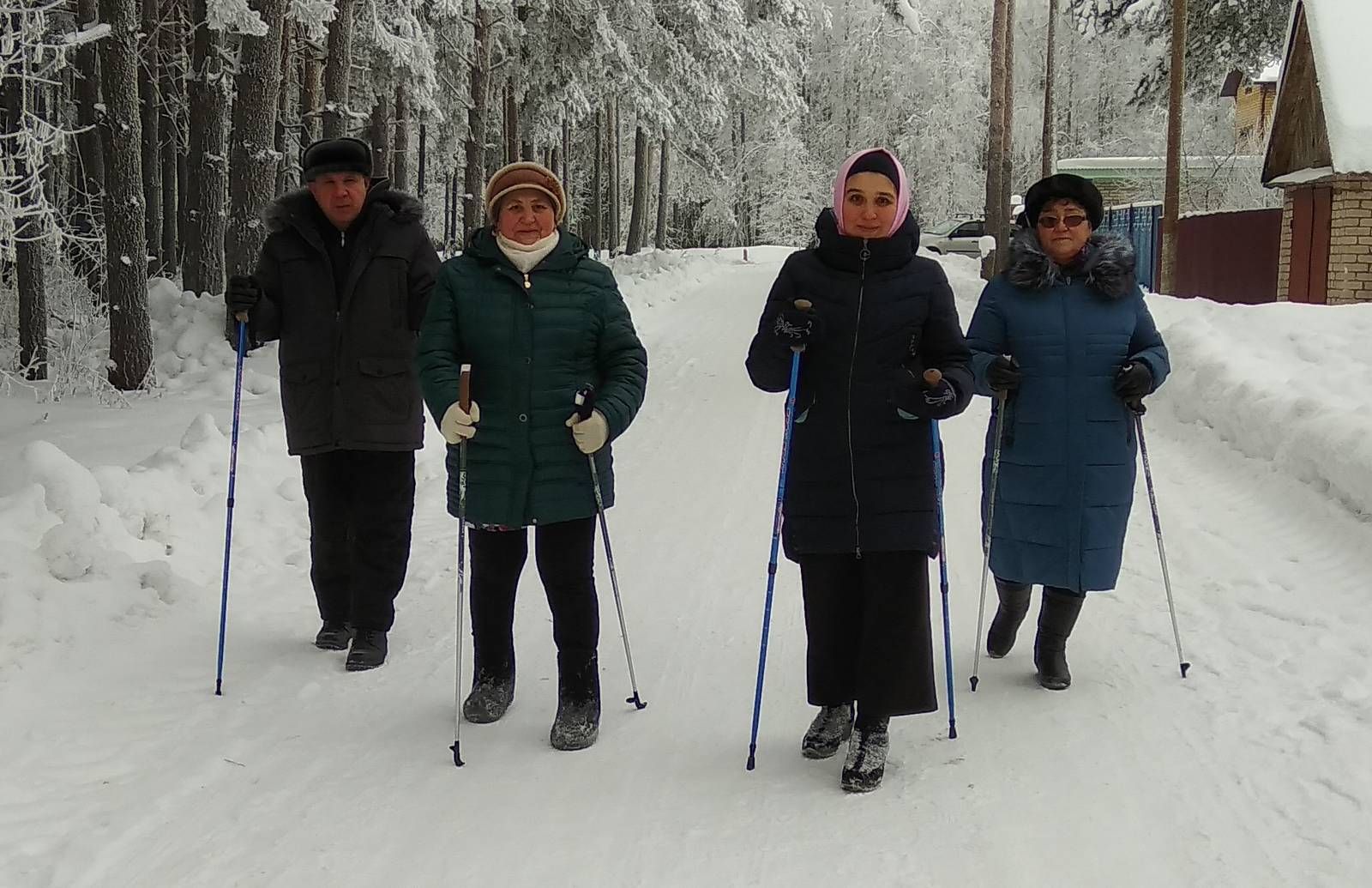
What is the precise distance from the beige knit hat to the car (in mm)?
36619

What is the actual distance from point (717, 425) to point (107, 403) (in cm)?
541

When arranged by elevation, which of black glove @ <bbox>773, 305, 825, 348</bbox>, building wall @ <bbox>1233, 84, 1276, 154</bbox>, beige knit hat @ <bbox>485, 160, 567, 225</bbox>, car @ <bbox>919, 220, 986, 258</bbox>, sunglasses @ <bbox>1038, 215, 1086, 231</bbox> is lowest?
black glove @ <bbox>773, 305, 825, 348</bbox>

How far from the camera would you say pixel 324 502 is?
5.30 meters

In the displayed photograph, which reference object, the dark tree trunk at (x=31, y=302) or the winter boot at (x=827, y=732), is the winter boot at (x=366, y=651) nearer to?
the winter boot at (x=827, y=732)

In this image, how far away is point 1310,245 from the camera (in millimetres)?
15523

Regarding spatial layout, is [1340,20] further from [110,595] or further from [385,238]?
[110,595]

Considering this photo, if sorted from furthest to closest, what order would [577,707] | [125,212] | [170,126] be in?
1. [170,126]
2. [125,212]
3. [577,707]

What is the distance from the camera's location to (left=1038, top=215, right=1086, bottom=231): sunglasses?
184 inches

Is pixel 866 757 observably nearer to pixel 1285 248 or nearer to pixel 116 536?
pixel 116 536

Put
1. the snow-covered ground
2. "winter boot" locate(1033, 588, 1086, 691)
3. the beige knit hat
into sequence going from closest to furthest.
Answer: the snow-covered ground < the beige knit hat < "winter boot" locate(1033, 588, 1086, 691)

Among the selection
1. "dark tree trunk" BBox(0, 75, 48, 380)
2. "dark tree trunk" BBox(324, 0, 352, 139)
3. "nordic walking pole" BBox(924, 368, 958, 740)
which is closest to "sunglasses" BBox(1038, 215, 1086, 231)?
"nordic walking pole" BBox(924, 368, 958, 740)

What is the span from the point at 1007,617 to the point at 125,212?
9.49m

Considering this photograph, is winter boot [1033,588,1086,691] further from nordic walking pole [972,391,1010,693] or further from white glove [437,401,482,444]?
white glove [437,401,482,444]

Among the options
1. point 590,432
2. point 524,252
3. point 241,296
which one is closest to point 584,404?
point 590,432
